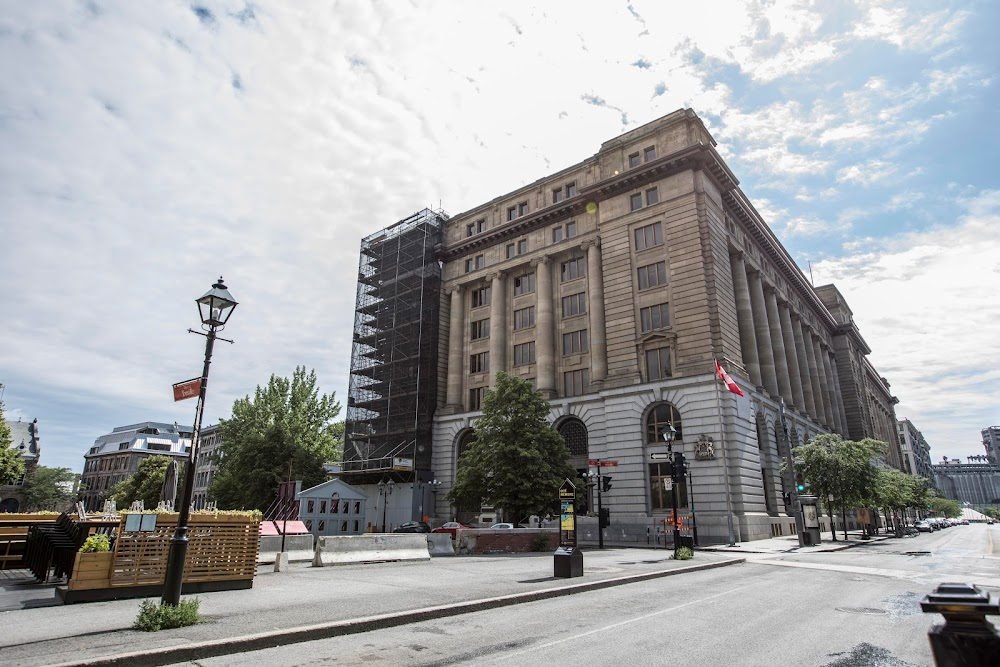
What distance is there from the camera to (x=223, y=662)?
7312mm

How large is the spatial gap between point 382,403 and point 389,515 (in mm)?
11162

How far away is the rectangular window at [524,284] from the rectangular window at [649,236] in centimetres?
1122

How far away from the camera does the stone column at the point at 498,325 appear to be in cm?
5072

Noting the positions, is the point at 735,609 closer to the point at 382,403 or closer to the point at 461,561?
the point at 461,561

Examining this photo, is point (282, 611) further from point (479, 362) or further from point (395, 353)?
point (395, 353)

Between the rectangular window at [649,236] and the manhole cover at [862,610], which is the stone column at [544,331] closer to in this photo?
the rectangular window at [649,236]

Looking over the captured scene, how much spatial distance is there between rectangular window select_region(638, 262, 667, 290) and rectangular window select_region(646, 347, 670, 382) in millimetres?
5018

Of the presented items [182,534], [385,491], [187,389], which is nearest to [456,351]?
[385,491]

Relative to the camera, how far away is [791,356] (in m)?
55.7

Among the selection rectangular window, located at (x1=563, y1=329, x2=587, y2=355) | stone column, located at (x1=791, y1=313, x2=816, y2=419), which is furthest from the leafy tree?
stone column, located at (x1=791, y1=313, x2=816, y2=419)

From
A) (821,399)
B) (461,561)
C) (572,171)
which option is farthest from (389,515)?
(821,399)

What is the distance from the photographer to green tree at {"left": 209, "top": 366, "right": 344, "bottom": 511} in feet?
153

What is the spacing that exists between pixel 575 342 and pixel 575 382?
3.37m

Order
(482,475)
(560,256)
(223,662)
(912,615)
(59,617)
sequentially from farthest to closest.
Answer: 1. (560,256)
2. (482,475)
3. (912,615)
4. (59,617)
5. (223,662)
